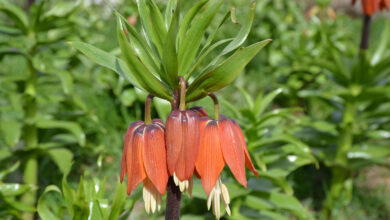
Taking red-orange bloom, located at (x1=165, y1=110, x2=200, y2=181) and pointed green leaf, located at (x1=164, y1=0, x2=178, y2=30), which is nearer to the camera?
red-orange bloom, located at (x1=165, y1=110, x2=200, y2=181)

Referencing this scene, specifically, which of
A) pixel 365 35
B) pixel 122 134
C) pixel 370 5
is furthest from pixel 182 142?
pixel 122 134

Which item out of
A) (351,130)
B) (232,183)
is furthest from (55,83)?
(351,130)

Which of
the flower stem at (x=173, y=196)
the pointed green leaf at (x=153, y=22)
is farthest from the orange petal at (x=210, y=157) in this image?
the pointed green leaf at (x=153, y=22)

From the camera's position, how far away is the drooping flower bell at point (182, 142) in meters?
0.82

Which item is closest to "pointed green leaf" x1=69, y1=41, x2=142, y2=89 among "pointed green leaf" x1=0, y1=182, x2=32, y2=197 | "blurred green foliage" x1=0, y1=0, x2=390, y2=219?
"blurred green foliage" x1=0, y1=0, x2=390, y2=219

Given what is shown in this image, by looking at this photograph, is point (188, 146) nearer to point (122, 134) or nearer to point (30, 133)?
point (30, 133)

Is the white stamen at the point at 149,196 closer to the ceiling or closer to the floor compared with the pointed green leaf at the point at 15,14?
closer to the floor

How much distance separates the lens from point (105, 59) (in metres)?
0.89

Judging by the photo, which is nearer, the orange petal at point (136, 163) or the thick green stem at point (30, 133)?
the orange petal at point (136, 163)

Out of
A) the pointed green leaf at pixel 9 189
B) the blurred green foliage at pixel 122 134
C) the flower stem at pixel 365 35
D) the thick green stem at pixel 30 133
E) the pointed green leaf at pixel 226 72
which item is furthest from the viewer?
the flower stem at pixel 365 35

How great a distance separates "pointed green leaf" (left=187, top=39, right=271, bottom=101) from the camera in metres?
0.79

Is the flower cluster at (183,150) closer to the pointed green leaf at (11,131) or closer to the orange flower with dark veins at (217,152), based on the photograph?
the orange flower with dark veins at (217,152)

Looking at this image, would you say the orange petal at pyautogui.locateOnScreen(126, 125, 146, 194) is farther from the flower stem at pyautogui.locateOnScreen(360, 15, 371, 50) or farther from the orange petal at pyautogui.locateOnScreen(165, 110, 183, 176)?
the flower stem at pyautogui.locateOnScreen(360, 15, 371, 50)

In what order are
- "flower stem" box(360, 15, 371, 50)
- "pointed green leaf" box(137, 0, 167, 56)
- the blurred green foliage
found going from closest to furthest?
"pointed green leaf" box(137, 0, 167, 56)
the blurred green foliage
"flower stem" box(360, 15, 371, 50)
